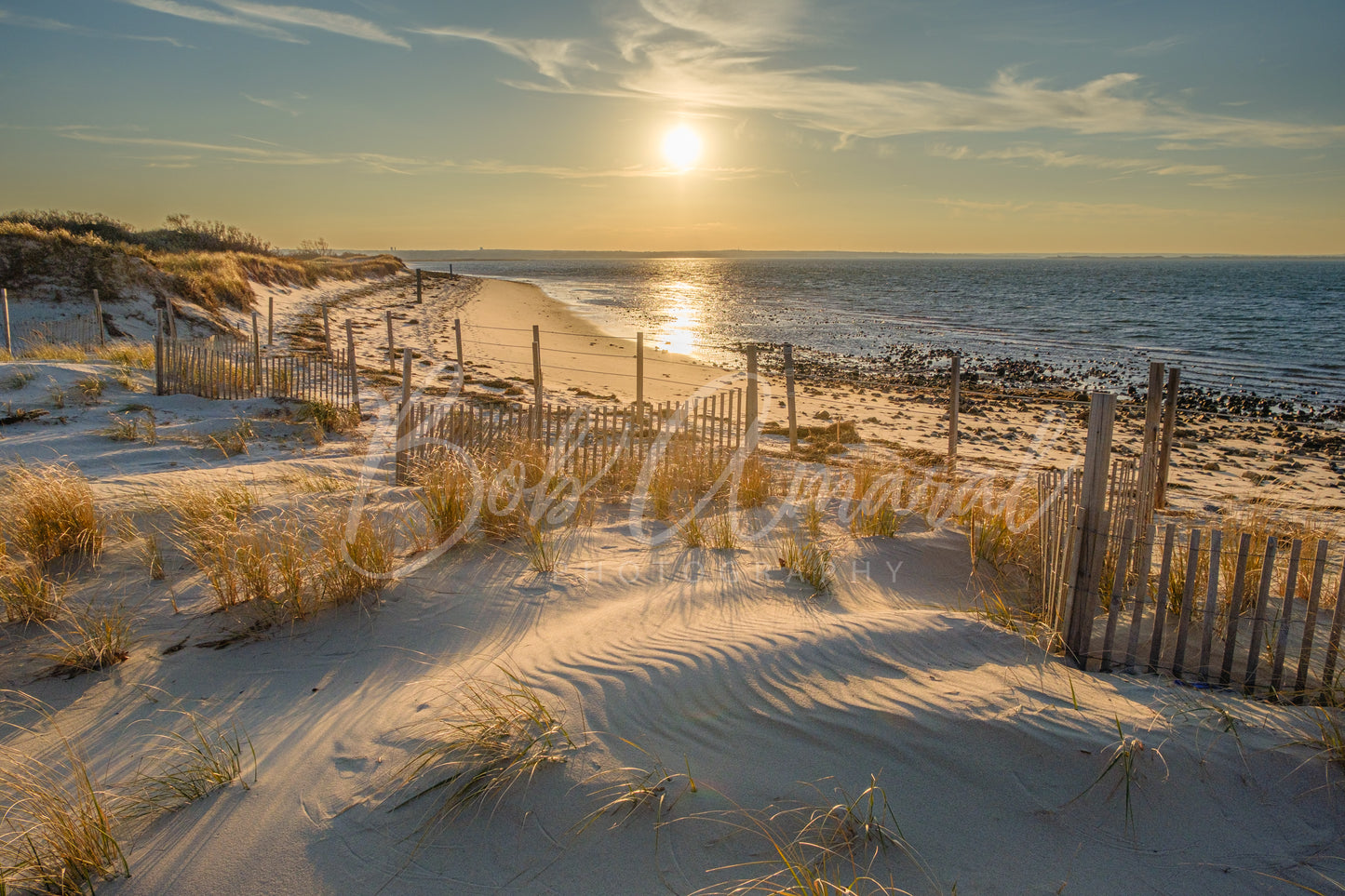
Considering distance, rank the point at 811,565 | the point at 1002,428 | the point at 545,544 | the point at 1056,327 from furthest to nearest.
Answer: the point at 1056,327
the point at 1002,428
the point at 545,544
the point at 811,565

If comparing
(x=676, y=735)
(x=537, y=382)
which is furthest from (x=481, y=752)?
A: (x=537, y=382)

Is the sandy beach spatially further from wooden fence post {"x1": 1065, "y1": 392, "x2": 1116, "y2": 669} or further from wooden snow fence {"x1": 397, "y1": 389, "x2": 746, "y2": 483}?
wooden snow fence {"x1": 397, "y1": 389, "x2": 746, "y2": 483}

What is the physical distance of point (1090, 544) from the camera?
4.30 metres

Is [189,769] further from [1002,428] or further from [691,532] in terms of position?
[1002,428]

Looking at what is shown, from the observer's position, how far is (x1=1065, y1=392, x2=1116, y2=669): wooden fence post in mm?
4215

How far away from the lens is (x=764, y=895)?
8.57 ft

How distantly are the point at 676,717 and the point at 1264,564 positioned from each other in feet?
10.8

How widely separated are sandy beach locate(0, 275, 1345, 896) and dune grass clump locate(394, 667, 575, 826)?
0.04 m

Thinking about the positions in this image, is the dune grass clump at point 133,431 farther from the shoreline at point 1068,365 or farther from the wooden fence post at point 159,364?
the shoreline at point 1068,365

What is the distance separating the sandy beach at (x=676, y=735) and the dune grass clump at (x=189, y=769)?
0.08 meters

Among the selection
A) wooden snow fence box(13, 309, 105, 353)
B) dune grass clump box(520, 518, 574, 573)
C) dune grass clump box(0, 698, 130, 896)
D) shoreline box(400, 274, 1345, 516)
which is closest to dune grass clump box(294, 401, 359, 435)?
shoreline box(400, 274, 1345, 516)

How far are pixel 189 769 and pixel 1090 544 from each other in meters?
4.89

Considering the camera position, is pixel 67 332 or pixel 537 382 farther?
pixel 67 332

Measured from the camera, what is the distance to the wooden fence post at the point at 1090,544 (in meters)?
4.21
